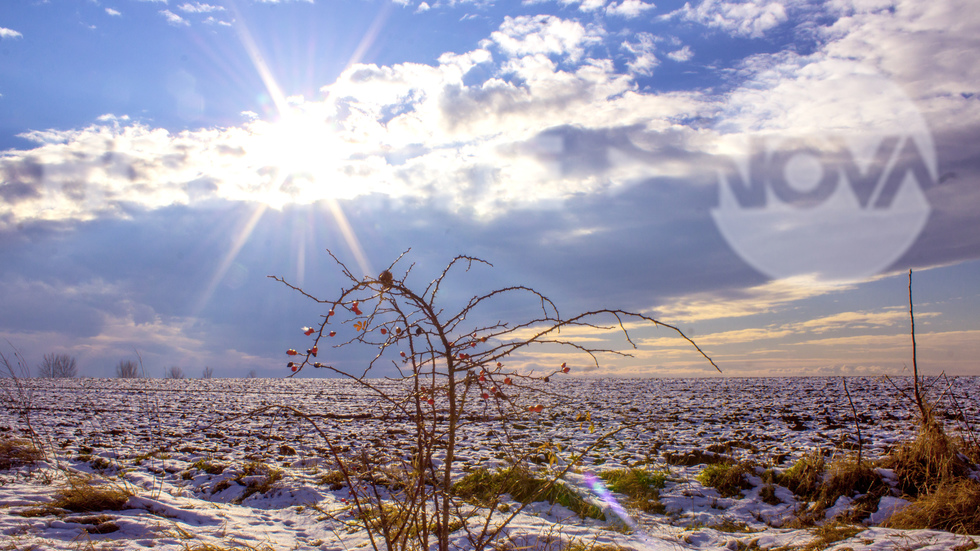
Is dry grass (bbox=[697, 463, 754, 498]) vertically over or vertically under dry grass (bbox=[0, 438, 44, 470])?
under

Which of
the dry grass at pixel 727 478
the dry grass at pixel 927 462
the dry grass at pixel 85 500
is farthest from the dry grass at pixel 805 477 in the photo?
the dry grass at pixel 85 500

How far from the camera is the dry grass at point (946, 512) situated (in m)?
4.31

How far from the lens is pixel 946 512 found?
176 inches

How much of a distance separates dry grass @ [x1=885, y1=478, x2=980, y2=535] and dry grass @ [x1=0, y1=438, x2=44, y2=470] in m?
10.1

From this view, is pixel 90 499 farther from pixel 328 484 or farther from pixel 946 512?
pixel 946 512

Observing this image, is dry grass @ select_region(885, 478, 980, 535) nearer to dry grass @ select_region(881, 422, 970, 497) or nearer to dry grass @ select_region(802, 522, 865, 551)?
dry grass @ select_region(802, 522, 865, 551)

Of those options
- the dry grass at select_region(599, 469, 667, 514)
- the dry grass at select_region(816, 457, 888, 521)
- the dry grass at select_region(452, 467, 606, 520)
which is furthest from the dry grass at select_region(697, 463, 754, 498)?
the dry grass at select_region(452, 467, 606, 520)

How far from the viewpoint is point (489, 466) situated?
6828mm

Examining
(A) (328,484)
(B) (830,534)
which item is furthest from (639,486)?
(A) (328,484)

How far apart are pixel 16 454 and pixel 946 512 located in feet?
35.1

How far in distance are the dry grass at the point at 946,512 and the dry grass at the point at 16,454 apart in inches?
397

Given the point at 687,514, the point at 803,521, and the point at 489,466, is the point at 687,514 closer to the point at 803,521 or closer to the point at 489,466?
the point at 803,521

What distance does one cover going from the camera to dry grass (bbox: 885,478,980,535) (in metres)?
4.31

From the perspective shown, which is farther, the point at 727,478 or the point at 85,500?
the point at 727,478
